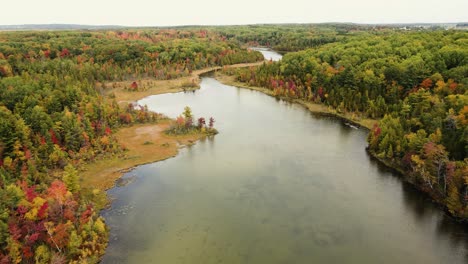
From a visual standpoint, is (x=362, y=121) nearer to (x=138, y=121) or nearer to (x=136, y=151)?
(x=136, y=151)

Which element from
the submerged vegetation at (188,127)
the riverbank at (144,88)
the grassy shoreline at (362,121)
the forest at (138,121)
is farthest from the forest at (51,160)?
the grassy shoreline at (362,121)

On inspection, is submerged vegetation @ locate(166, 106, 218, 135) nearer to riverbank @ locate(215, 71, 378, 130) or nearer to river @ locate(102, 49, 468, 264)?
river @ locate(102, 49, 468, 264)

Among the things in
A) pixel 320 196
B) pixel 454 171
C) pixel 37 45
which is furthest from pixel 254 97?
pixel 37 45

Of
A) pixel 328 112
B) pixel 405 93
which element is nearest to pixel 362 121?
pixel 328 112

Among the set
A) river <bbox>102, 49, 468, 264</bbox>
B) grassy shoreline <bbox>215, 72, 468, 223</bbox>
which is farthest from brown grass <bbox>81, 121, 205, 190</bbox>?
grassy shoreline <bbox>215, 72, 468, 223</bbox>

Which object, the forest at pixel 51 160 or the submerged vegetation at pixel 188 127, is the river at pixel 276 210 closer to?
the submerged vegetation at pixel 188 127

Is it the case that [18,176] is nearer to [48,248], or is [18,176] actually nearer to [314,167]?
[48,248]
